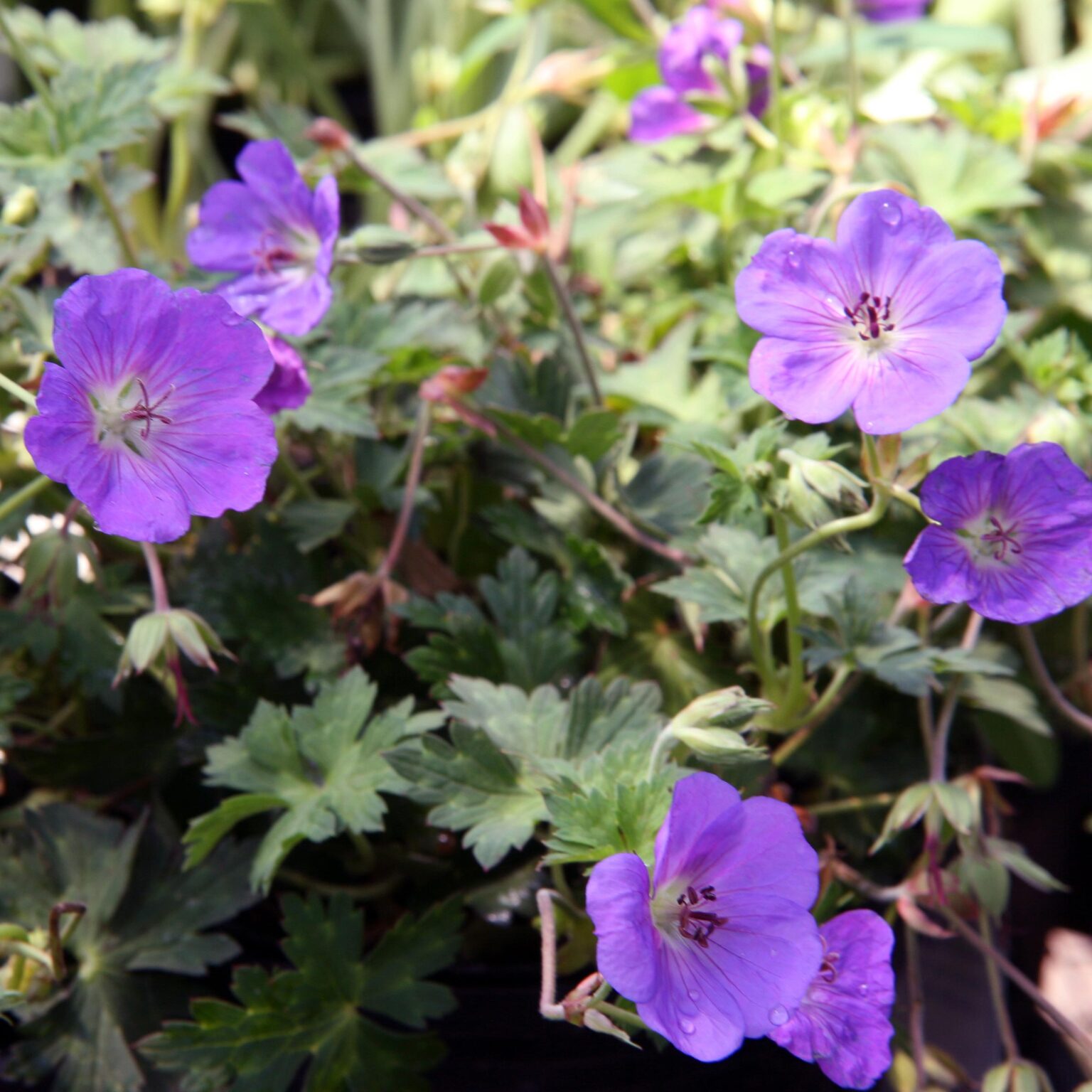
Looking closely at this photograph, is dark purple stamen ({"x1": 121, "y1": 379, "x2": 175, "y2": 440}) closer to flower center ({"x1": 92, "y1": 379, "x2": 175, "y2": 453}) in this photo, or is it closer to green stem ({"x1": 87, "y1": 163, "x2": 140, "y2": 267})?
flower center ({"x1": 92, "y1": 379, "x2": 175, "y2": 453})

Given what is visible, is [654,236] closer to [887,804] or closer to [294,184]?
[294,184]

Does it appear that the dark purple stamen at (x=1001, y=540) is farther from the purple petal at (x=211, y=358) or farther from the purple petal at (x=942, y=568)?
the purple petal at (x=211, y=358)

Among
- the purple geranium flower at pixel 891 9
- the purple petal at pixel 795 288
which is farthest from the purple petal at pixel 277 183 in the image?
the purple geranium flower at pixel 891 9

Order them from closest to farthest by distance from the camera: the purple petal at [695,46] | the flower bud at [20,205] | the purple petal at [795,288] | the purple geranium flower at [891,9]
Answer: the purple petal at [795,288] < the flower bud at [20,205] < the purple petal at [695,46] < the purple geranium flower at [891,9]

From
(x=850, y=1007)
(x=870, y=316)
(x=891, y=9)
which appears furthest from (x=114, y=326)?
(x=891, y=9)

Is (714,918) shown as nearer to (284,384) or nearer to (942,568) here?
(942,568)

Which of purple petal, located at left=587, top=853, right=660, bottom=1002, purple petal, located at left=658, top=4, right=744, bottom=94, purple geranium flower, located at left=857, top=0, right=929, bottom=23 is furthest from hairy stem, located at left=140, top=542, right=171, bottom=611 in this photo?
purple geranium flower, located at left=857, top=0, right=929, bottom=23
